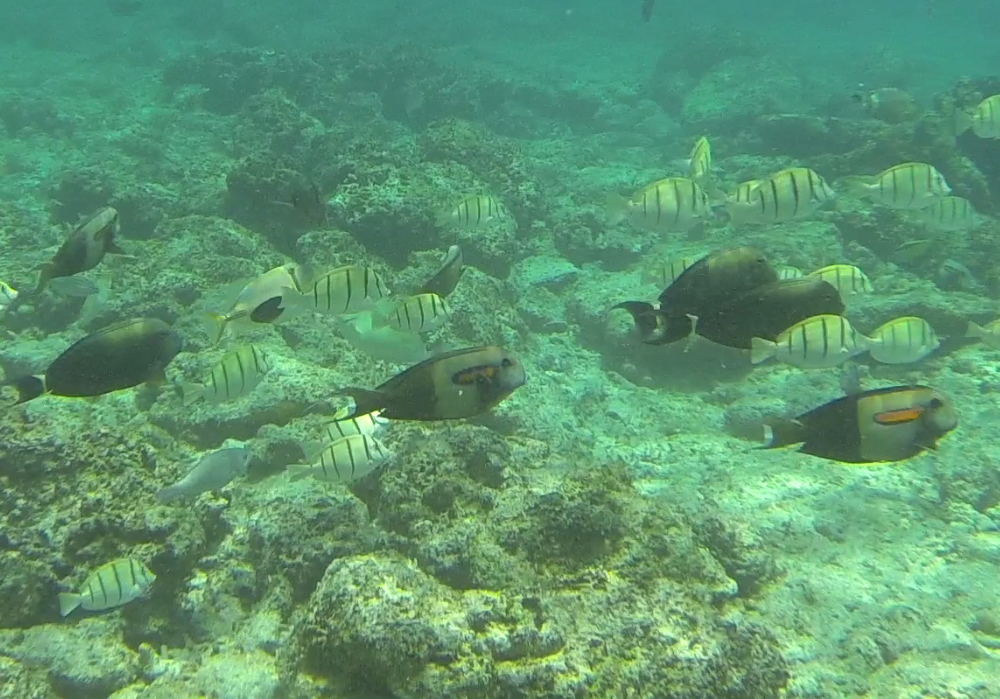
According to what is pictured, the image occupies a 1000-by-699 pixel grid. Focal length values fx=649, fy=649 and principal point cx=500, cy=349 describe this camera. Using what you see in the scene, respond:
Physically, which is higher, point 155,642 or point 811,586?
point 155,642

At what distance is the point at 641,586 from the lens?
3555mm

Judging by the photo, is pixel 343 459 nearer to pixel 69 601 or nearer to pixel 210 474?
pixel 210 474

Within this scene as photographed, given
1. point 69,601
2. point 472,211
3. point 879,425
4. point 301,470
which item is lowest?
point 69,601

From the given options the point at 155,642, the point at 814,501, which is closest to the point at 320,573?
the point at 155,642

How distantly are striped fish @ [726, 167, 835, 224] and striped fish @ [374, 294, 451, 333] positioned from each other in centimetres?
270

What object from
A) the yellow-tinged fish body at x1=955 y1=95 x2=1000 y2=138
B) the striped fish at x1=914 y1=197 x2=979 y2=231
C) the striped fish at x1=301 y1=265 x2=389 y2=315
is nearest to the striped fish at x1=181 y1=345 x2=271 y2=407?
the striped fish at x1=301 y1=265 x2=389 y2=315

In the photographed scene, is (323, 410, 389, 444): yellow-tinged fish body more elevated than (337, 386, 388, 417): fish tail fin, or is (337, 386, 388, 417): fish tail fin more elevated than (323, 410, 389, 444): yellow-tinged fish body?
(337, 386, 388, 417): fish tail fin

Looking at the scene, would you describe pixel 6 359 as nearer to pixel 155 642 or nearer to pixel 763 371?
pixel 155 642

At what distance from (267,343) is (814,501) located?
5.71 metres

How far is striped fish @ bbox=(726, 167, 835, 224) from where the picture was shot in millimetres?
5184

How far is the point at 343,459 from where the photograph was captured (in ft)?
13.7

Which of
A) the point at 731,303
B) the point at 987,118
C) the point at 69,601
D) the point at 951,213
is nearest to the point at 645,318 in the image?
the point at 731,303

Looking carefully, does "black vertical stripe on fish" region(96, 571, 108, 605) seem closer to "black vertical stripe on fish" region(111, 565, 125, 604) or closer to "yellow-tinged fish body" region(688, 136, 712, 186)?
"black vertical stripe on fish" region(111, 565, 125, 604)

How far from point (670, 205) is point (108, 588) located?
5059 mm
